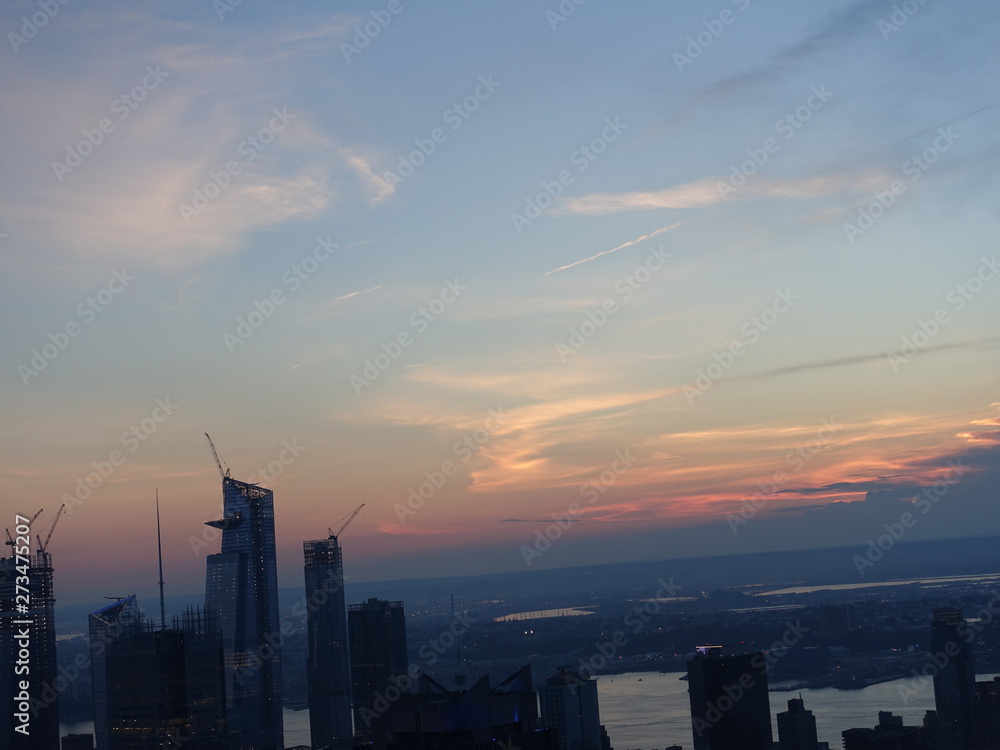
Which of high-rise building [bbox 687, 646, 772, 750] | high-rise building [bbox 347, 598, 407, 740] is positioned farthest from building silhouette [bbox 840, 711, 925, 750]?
high-rise building [bbox 347, 598, 407, 740]

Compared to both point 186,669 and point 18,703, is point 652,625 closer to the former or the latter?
point 18,703

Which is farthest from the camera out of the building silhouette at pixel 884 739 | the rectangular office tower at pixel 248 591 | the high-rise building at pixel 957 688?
the rectangular office tower at pixel 248 591

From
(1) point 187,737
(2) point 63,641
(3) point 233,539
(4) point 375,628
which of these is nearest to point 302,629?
(2) point 63,641

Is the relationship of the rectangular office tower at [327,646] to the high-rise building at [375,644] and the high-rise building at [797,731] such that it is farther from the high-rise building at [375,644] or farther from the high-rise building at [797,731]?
the high-rise building at [797,731]

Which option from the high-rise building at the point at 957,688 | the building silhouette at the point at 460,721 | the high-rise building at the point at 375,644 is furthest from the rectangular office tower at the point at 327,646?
the building silhouette at the point at 460,721

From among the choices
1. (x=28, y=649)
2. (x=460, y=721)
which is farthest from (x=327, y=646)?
(x=460, y=721)

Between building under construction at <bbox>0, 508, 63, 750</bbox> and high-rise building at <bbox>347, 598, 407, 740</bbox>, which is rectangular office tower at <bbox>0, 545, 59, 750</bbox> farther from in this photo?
high-rise building at <bbox>347, 598, 407, 740</bbox>
